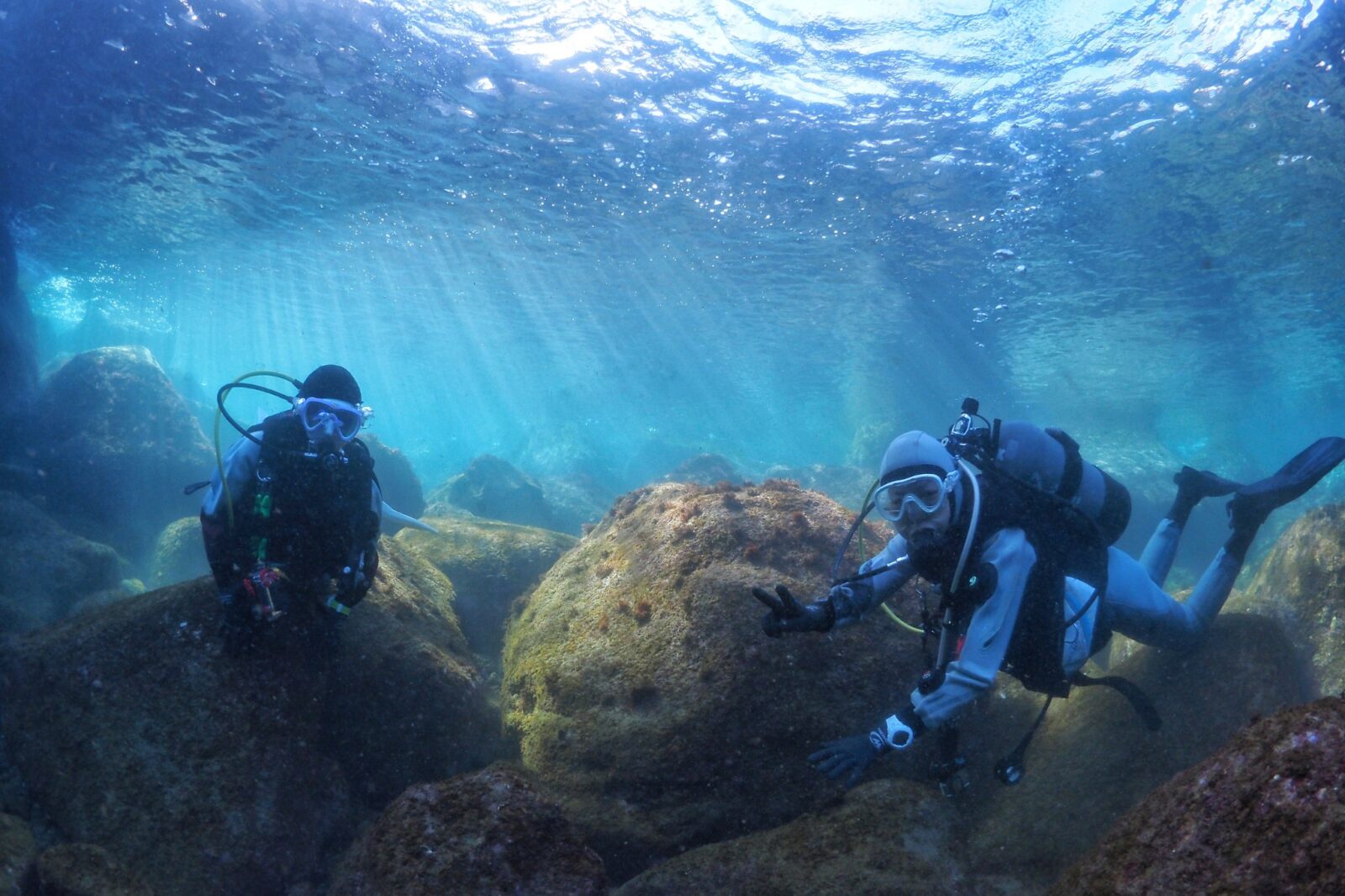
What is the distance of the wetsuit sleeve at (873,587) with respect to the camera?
453 cm

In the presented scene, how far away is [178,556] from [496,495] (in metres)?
8.84

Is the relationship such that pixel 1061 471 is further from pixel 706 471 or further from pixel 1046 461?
pixel 706 471

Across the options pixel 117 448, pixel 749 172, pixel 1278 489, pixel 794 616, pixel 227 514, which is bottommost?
pixel 117 448

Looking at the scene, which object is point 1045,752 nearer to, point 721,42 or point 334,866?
point 334,866

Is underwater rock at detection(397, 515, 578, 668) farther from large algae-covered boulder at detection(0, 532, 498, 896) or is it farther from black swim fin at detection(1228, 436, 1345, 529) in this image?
black swim fin at detection(1228, 436, 1345, 529)

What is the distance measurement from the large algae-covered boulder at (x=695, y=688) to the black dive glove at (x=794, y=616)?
2.43 feet

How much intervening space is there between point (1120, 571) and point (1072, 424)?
47.8 m

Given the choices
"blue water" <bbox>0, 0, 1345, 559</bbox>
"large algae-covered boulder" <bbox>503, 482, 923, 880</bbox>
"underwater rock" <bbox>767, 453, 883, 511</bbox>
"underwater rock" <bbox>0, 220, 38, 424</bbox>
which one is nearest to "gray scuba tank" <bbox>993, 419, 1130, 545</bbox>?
"large algae-covered boulder" <bbox>503, 482, 923, 880</bbox>

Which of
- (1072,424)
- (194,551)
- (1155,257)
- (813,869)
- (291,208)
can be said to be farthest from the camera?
(1072,424)

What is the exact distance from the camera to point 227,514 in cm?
491

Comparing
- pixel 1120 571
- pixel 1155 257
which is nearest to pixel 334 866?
pixel 1120 571

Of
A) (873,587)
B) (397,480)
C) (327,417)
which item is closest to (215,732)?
(327,417)

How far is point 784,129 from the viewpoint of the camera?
555 inches

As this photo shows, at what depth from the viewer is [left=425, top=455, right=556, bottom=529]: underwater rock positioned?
20484mm
